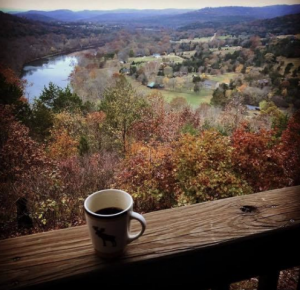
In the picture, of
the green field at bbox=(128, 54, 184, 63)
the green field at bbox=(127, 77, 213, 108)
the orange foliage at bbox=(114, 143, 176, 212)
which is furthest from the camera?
the green field at bbox=(127, 77, 213, 108)

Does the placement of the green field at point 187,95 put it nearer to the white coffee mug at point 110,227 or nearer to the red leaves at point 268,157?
the red leaves at point 268,157

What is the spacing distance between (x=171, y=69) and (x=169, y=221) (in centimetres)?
816

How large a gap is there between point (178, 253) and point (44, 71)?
204 inches

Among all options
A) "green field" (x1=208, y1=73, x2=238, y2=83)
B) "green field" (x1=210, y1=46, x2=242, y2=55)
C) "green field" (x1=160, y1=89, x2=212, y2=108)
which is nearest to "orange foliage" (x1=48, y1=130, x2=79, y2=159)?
"green field" (x1=160, y1=89, x2=212, y2=108)

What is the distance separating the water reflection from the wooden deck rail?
432 cm

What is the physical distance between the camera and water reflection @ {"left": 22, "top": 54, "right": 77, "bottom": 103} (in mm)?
4402

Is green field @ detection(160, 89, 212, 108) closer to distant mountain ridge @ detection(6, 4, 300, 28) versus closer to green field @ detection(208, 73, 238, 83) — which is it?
green field @ detection(208, 73, 238, 83)

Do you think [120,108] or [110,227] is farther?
[120,108]

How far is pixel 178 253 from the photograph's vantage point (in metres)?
0.39

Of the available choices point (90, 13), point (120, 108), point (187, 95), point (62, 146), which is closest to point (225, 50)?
point (187, 95)

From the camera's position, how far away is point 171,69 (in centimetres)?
820

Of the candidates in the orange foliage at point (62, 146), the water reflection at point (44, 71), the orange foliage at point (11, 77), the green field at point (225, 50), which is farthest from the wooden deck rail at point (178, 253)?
the orange foliage at point (62, 146)

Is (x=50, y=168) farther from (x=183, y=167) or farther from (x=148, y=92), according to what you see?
(x=148, y=92)

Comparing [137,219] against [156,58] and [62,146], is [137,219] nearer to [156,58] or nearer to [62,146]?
[62,146]
